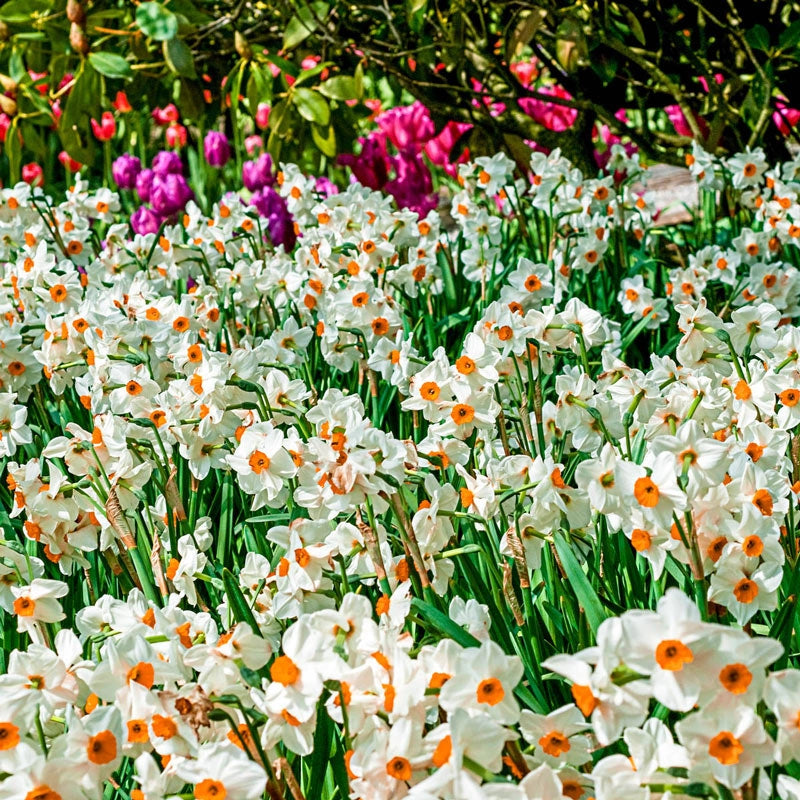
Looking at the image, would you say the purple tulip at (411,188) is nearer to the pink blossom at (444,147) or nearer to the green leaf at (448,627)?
the pink blossom at (444,147)

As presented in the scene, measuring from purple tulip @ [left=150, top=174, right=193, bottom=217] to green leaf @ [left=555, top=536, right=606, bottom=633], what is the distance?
9.72 ft

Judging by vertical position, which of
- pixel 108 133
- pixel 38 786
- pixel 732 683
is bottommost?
pixel 108 133

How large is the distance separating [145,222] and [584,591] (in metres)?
3.01

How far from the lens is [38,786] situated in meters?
0.96

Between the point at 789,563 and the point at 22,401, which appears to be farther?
the point at 22,401

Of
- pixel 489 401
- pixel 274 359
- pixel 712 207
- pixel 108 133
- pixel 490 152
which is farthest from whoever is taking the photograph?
pixel 108 133

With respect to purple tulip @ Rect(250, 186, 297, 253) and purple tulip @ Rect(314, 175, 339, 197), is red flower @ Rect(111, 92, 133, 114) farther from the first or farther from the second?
purple tulip @ Rect(250, 186, 297, 253)

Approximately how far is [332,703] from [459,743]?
0.25 meters

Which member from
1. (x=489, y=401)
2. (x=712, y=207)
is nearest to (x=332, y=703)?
(x=489, y=401)

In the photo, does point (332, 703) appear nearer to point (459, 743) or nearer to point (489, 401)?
point (459, 743)

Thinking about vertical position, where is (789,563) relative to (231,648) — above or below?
below

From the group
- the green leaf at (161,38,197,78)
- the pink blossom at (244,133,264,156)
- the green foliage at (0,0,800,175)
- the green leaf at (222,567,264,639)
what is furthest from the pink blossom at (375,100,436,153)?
the green leaf at (222,567,264,639)

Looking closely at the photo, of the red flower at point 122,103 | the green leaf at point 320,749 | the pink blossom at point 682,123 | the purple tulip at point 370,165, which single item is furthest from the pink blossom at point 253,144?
the green leaf at point 320,749

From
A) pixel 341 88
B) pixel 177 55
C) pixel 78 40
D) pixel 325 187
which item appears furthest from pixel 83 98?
pixel 325 187
